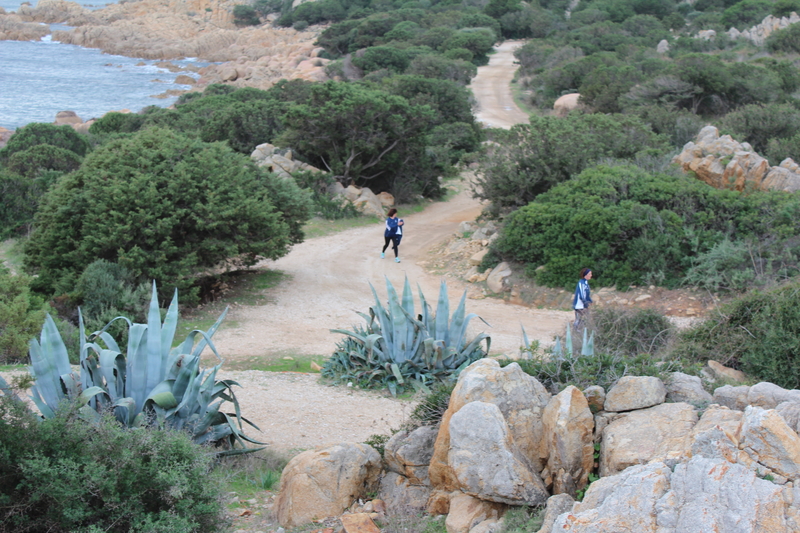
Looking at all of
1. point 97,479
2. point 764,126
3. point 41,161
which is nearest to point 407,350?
point 97,479

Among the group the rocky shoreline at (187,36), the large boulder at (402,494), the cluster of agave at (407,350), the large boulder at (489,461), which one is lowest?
the cluster of agave at (407,350)

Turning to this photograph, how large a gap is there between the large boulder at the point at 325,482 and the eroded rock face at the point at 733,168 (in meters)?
14.5

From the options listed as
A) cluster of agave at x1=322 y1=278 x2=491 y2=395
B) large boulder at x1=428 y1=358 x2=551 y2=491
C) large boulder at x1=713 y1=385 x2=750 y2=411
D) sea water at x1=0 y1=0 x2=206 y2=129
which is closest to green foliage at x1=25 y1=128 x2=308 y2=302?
cluster of agave at x1=322 y1=278 x2=491 y2=395

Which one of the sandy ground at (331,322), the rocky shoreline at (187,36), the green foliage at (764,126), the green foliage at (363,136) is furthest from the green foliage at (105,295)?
the rocky shoreline at (187,36)

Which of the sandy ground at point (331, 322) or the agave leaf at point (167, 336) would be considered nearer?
the agave leaf at point (167, 336)

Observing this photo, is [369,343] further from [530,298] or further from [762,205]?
[762,205]

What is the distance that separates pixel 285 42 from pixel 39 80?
25.3 m

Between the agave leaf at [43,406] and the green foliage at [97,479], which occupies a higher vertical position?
the green foliage at [97,479]

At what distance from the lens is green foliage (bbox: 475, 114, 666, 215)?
1917cm

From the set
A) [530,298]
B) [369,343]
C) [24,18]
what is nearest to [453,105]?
[530,298]

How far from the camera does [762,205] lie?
15.1m

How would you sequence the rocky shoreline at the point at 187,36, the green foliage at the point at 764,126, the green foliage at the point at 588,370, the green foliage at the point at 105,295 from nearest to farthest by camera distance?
the green foliage at the point at 588,370 → the green foliage at the point at 105,295 → the green foliage at the point at 764,126 → the rocky shoreline at the point at 187,36

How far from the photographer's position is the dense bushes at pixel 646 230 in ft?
47.6

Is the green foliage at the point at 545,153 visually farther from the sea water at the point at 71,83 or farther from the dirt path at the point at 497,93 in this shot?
the sea water at the point at 71,83
